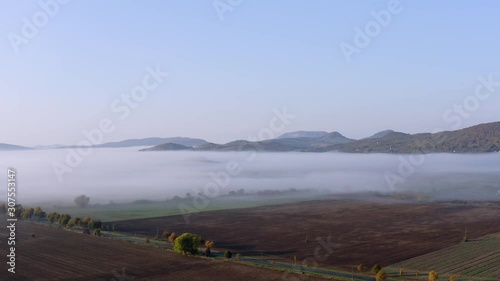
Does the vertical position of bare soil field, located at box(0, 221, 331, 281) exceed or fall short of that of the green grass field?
it falls short

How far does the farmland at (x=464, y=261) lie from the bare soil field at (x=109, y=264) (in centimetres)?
1102

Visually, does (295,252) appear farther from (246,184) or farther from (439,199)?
(246,184)

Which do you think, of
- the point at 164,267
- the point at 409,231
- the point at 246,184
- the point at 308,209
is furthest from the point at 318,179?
the point at 164,267

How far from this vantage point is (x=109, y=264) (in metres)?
41.5

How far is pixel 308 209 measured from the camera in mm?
82188

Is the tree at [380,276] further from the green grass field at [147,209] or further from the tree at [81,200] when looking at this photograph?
the tree at [81,200]

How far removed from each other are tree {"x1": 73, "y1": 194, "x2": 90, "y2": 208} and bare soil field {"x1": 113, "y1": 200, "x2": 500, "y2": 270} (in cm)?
2385

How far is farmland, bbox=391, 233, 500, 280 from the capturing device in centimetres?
3809

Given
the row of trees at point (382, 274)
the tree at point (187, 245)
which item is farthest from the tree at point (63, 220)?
the row of trees at point (382, 274)

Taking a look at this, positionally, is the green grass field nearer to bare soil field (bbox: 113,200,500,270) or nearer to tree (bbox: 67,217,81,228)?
bare soil field (bbox: 113,200,500,270)

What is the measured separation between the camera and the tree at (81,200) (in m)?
89.1

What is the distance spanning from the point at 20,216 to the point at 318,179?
88911mm

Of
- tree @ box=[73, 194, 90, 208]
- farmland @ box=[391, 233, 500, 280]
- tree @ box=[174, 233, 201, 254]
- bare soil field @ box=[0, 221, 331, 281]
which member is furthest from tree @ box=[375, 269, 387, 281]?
tree @ box=[73, 194, 90, 208]

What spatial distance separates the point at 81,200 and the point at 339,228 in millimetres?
51710
